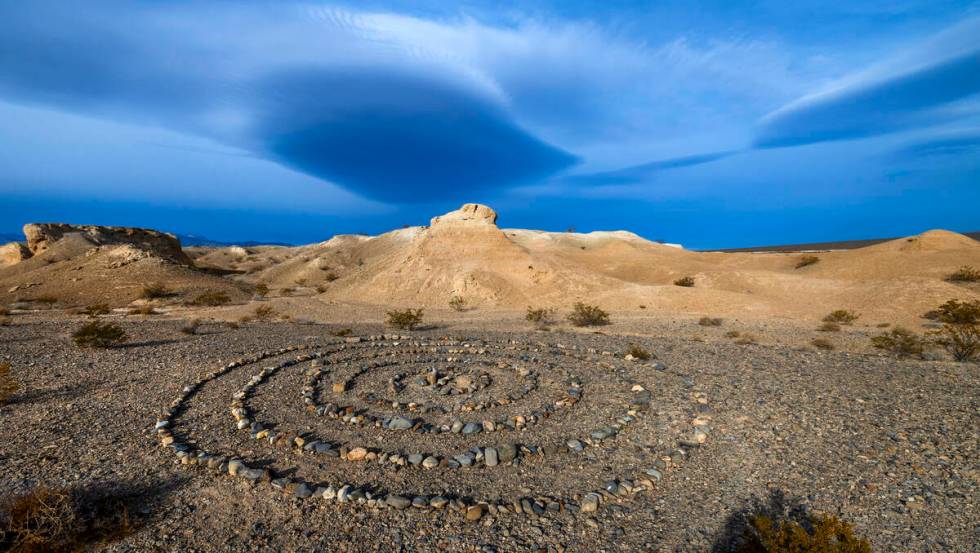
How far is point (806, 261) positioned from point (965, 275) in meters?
15.4

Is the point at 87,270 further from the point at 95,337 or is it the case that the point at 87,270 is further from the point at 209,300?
the point at 95,337

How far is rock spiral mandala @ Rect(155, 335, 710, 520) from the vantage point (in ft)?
18.2

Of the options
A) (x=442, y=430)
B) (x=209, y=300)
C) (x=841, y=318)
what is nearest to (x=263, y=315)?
(x=209, y=300)

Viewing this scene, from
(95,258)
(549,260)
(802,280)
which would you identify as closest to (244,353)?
(549,260)

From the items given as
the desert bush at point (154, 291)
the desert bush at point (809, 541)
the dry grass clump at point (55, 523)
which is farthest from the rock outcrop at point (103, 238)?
the desert bush at point (809, 541)

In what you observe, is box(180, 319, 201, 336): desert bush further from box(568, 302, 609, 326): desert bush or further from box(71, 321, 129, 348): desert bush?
box(568, 302, 609, 326): desert bush

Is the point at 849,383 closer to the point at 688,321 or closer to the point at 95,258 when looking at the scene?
the point at 688,321

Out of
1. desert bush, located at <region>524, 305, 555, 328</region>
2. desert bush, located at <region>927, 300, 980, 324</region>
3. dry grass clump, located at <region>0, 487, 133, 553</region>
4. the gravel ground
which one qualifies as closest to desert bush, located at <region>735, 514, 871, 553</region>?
the gravel ground

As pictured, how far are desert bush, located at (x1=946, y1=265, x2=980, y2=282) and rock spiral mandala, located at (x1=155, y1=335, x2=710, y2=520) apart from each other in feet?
90.8

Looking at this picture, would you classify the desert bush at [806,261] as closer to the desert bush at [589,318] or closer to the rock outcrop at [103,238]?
the desert bush at [589,318]

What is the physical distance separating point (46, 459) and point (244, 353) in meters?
6.75

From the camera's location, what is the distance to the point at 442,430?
24.7 ft

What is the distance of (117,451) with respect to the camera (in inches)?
248

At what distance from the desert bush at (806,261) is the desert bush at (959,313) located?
73.4 ft
